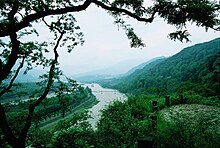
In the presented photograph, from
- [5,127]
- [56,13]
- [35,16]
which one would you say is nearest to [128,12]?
[56,13]

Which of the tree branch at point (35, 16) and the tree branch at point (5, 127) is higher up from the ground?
the tree branch at point (35, 16)

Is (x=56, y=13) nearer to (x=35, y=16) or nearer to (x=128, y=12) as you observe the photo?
(x=35, y=16)

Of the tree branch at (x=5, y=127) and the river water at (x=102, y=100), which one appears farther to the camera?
the river water at (x=102, y=100)

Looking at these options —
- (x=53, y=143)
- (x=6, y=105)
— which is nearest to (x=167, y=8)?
(x=53, y=143)

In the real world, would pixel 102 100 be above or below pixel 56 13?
below

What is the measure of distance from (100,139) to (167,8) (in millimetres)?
3301

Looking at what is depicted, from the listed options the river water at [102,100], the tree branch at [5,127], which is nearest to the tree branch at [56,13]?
the tree branch at [5,127]

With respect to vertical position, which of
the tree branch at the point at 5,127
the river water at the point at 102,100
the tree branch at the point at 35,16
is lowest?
the river water at the point at 102,100

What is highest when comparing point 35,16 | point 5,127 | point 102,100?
point 35,16

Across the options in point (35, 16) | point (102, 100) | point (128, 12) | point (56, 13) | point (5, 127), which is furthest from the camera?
point (102, 100)

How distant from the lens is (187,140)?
4.77 metres

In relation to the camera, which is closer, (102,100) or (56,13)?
(56,13)

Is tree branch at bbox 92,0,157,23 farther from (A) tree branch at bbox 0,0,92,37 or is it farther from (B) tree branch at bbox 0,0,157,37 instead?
(A) tree branch at bbox 0,0,92,37

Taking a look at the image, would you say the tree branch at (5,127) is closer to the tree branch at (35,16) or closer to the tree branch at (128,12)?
the tree branch at (35,16)
